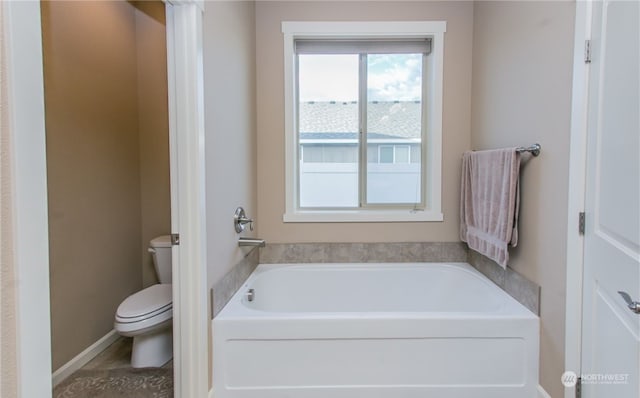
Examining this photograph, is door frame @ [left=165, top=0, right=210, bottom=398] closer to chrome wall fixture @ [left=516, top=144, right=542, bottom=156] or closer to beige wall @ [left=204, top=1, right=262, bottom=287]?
beige wall @ [left=204, top=1, right=262, bottom=287]

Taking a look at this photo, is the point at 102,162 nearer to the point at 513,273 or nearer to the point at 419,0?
the point at 419,0

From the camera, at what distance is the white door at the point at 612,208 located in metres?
1.10

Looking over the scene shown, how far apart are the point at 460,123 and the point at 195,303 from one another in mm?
2213

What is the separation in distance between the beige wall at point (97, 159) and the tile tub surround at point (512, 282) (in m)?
2.41

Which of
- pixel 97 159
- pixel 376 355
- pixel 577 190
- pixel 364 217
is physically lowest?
pixel 376 355

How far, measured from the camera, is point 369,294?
8.29ft

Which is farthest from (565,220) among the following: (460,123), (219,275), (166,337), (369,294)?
(166,337)

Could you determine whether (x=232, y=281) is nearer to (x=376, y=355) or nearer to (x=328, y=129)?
(x=376, y=355)

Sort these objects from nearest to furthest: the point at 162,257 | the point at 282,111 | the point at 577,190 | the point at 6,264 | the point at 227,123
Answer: the point at 6,264 → the point at 577,190 → the point at 227,123 → the point at 162,257 → the point at 282,111

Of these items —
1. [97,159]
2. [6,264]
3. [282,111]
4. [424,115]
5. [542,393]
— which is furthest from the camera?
[424,115]

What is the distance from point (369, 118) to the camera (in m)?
2.68

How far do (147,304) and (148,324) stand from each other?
0.46 feet

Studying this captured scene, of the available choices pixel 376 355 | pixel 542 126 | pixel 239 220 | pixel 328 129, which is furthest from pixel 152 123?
pixel 542 126

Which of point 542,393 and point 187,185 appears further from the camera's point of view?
point 542,393
